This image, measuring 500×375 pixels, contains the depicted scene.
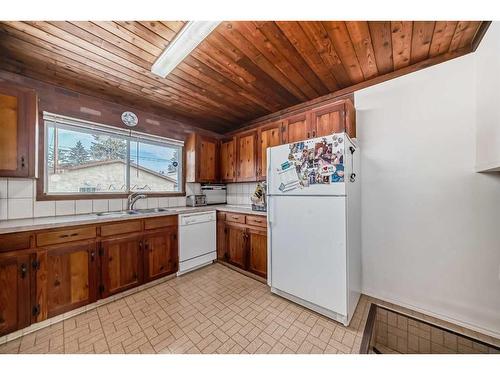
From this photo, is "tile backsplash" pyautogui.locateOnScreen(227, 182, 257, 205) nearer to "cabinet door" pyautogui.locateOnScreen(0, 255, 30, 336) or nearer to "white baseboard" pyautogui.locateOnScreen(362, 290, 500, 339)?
"white baseboard" pyautogui.locateOnScreen(362, 290, 500, 339)

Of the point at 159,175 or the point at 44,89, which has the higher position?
the point at 44,89

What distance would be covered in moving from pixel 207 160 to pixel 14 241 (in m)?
2.29

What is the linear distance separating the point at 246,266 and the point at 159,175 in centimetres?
194

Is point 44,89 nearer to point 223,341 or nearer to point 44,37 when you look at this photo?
point 44,37

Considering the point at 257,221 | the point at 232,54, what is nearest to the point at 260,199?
the point at 257,221

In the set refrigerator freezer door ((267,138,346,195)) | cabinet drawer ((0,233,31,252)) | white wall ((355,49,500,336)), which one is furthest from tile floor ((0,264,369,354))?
refrigerator freezer door ((267,138,346,195))

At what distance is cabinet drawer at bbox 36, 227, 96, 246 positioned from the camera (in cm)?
153

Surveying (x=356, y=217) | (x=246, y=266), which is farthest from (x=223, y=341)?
(x=356, y=217)

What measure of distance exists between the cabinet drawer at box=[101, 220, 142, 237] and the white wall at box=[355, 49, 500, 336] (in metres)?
2.57

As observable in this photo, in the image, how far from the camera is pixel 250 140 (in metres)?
2.87

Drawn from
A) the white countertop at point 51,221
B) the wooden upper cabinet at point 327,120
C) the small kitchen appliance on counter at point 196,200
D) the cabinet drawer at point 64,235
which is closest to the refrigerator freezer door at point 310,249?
the white countertop at point 51,221

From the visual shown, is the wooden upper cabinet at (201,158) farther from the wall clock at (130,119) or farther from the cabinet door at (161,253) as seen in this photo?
the cabinet door at (161,253)

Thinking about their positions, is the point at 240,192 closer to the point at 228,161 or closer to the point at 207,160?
the point at 228,161

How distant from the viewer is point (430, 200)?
169 centimetres
